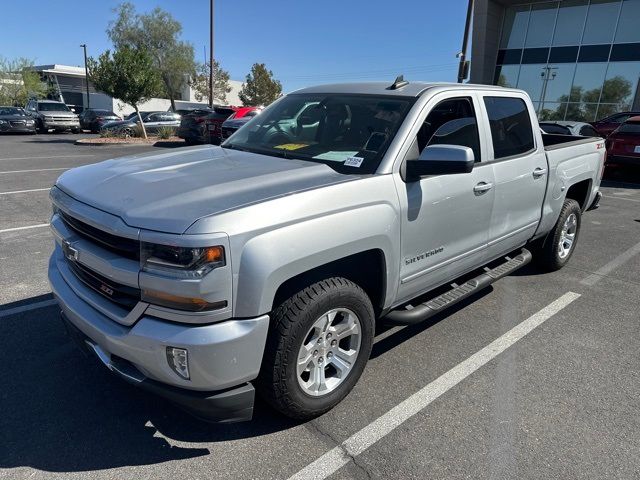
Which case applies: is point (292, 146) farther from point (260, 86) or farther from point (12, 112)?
point (260, 86)

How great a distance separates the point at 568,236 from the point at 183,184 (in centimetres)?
459

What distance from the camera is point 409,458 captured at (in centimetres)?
253

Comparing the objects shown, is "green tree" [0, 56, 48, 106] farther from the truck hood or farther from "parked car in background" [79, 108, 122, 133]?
the truck hood

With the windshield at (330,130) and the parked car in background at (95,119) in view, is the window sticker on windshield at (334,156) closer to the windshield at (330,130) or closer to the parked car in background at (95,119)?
the windshield at (330,130)

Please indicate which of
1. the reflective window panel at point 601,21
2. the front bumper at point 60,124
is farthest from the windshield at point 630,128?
the front bumper at point 60,124

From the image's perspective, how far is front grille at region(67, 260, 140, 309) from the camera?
7.63 ft

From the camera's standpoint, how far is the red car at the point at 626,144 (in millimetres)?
11750

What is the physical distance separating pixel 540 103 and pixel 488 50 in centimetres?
507

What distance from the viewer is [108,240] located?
2.41 m

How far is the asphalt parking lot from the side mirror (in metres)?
1.42

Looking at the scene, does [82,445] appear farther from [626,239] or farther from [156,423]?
[626,239]

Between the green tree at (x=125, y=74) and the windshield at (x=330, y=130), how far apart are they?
58.9 feet

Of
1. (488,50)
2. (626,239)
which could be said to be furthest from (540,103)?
(626,239)

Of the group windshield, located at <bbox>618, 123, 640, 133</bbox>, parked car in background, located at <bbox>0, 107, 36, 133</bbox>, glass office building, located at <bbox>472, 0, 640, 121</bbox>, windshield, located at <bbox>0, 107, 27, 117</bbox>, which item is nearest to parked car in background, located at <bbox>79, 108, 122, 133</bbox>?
parked car in background, located at <bbox>0, 107, 36, 133</bbox>
